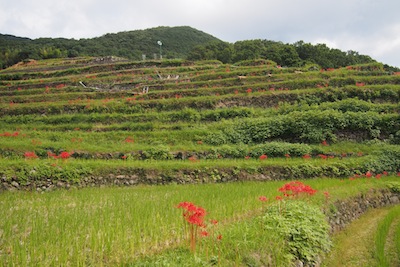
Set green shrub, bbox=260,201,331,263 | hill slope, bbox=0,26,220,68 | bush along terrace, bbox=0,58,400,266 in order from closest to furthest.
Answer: bush along terrace, bbox=0,58,400,266 < green shrub, bbox=260,201,331,263 < hill slope, bbox=0,26,220,68

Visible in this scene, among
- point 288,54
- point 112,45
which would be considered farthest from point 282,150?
point 112,45

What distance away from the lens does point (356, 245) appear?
305 inches

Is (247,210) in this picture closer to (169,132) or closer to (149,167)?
(149,167)

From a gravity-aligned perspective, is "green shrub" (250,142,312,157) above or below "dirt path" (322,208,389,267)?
above

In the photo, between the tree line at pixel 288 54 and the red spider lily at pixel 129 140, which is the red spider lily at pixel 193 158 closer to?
the red spider lily at pixel 129 140

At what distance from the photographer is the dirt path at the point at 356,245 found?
6828 mm

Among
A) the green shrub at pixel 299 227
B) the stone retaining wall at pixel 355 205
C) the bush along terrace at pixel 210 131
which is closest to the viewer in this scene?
the green shrub at pixel 299 227

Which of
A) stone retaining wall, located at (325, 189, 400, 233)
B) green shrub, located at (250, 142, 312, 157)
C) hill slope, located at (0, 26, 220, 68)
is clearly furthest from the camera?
hill slope, located at (0, 26, 220, 68)

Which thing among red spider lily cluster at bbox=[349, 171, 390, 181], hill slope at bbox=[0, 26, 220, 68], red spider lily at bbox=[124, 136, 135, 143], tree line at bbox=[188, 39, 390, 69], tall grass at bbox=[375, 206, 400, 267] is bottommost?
tall grass at bbox=[375, 206, 400, 267]

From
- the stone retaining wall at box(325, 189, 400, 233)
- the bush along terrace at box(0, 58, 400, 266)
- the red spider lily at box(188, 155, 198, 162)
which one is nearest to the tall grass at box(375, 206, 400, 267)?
the bush along terrace at box(0, 58, 400, 266)

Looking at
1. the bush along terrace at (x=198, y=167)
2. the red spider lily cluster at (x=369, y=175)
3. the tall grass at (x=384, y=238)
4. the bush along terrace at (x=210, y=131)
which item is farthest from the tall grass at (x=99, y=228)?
the red spider lily cluster at (x=369, y=175)

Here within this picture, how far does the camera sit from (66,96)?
2911cm

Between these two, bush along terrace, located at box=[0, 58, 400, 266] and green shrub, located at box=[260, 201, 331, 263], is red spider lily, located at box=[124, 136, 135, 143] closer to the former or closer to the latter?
bush along terrace, located at box=[0, 58, 400, 266]

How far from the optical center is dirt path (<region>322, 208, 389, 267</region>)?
269 inches
